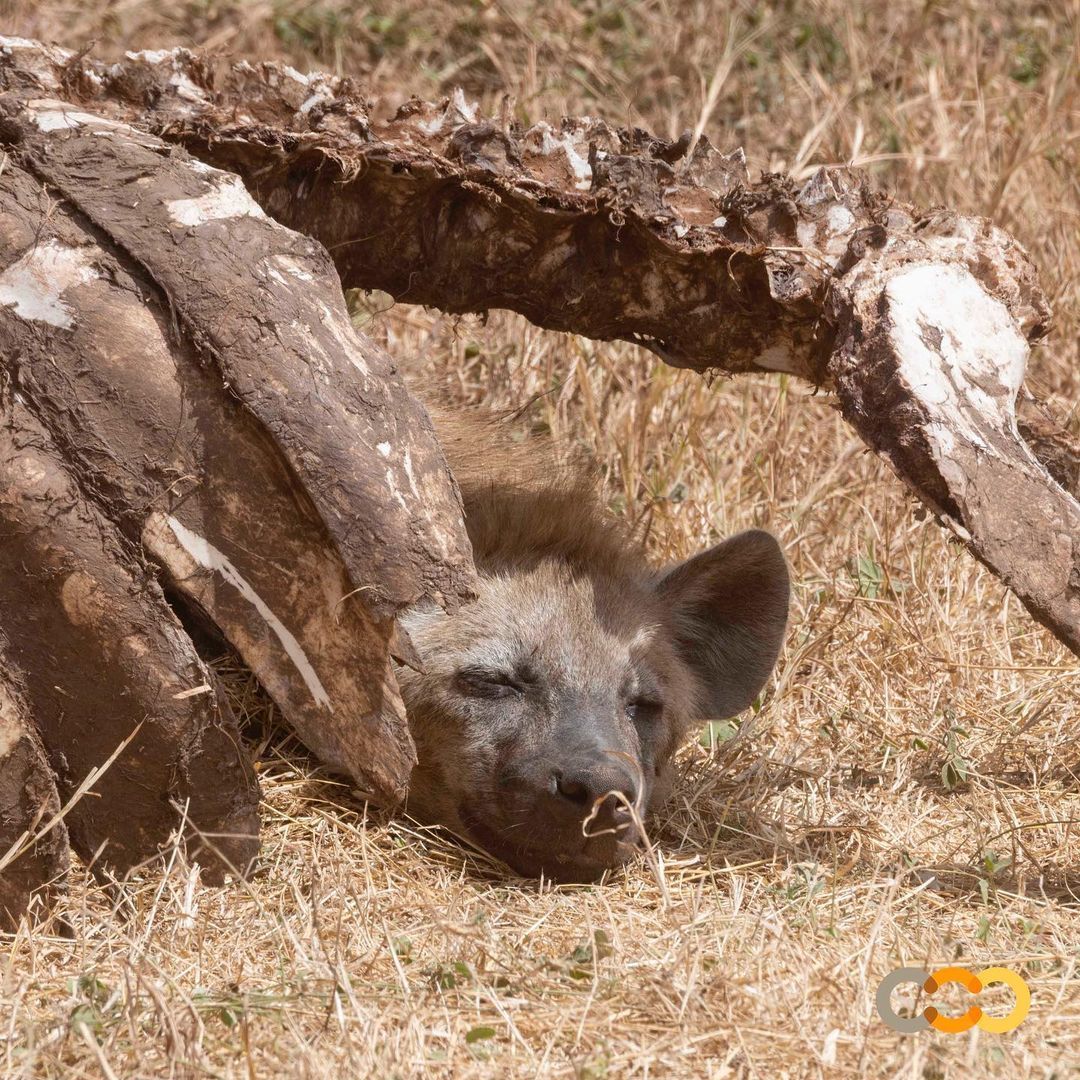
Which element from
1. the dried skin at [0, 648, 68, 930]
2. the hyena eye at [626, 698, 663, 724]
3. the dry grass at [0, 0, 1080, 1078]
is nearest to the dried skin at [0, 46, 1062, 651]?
the dry grass at [0, 0, 1080, 1078]

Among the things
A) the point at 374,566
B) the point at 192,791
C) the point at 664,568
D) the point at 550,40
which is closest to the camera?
the point at 374,566

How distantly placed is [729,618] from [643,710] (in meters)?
0.47

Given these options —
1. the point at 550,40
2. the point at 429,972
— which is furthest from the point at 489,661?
the point at 550,40

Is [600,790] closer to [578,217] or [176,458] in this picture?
[176,458]

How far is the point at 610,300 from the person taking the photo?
3791 millimetres

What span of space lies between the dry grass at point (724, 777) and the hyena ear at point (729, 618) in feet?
0.80

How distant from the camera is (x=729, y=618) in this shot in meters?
4.11

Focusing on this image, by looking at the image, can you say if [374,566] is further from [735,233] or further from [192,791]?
[735,233]

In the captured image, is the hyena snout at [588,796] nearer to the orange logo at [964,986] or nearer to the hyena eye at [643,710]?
the hyena eye at [643,710]

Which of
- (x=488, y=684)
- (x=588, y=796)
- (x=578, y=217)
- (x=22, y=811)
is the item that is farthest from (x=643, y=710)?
(x=22, y=811)

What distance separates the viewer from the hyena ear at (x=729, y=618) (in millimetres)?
3982

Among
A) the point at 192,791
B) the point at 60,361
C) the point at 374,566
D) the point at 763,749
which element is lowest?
the point at 763,749

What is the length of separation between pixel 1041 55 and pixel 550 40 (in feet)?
7.55

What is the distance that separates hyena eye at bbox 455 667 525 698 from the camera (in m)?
3.62
